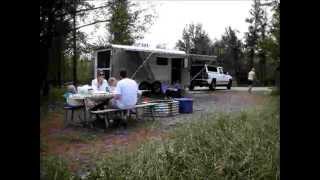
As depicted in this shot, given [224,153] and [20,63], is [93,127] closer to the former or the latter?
[224,153]

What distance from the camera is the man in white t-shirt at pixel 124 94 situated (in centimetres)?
639

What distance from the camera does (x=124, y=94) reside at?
21.2ft

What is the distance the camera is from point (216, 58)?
42.8 feet

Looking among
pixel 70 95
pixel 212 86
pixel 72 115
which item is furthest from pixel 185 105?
pixel 212 86

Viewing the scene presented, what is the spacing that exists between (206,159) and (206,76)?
12.5 metres

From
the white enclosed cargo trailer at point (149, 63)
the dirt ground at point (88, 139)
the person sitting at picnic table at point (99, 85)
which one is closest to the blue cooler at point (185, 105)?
the dirt ground at point (88, 139)

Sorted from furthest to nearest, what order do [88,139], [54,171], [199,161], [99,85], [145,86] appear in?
[145,86], [99,85], [88,139], [199,161], [54,171]

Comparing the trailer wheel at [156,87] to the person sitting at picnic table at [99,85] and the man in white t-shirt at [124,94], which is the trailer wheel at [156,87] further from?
Answer: the man in white t-shirt at [124,94]

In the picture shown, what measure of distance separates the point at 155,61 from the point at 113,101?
7051mm

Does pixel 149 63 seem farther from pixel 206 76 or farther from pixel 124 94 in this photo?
pixel 124 94

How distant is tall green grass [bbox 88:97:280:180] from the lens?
9.47 ft

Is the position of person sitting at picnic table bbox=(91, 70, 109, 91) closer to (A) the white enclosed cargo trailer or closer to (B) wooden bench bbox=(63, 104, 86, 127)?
(B) wooden bench bbox=(63, 104, 86, 127)
